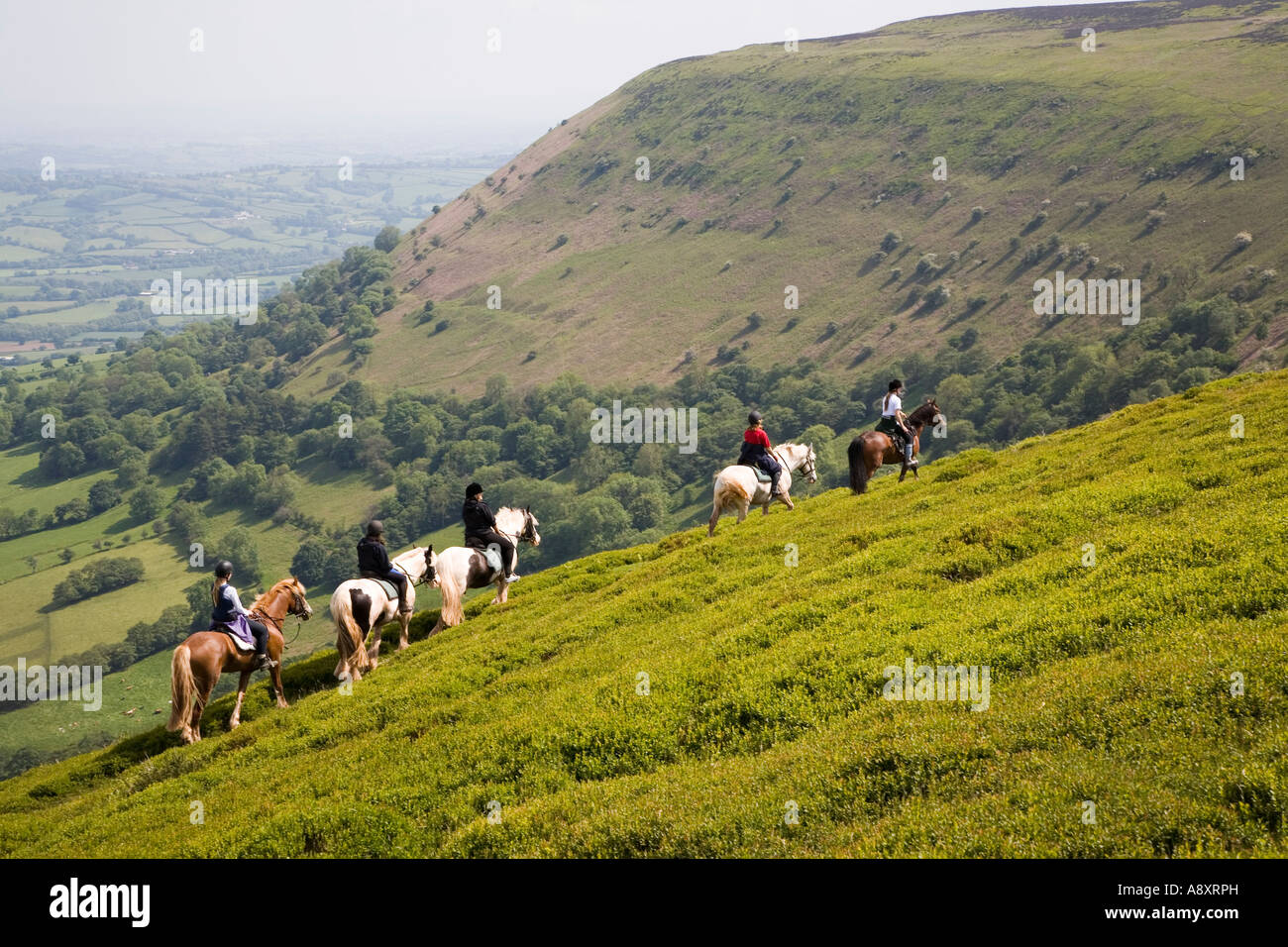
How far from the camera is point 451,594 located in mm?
27891

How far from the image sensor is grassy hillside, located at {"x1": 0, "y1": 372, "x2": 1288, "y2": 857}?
1150 cm

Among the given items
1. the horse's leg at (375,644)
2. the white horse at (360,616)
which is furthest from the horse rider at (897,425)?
the horse's leg at (375,644)

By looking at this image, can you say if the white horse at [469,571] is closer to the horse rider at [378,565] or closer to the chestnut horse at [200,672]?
the horse rider at [378,565]

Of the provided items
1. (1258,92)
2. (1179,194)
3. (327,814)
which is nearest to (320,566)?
(327,814)

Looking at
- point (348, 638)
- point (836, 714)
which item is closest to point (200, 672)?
point (348, 638)

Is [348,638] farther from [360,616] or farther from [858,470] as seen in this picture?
[858,470]

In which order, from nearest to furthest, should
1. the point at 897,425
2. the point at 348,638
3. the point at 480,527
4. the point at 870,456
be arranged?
the point at 348,638 → the point at 480,527 → the point at 870,456 → the point at 897,425

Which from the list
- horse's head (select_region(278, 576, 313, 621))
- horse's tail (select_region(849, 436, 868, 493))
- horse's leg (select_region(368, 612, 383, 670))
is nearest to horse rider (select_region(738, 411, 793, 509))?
horse's tail (select_region(849, 436, 868, 493))

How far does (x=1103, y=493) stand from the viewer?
22.7 meters

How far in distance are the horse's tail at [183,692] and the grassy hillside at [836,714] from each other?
4.30 ft

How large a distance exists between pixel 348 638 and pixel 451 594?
355 cm

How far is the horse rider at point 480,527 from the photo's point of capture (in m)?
29.0
